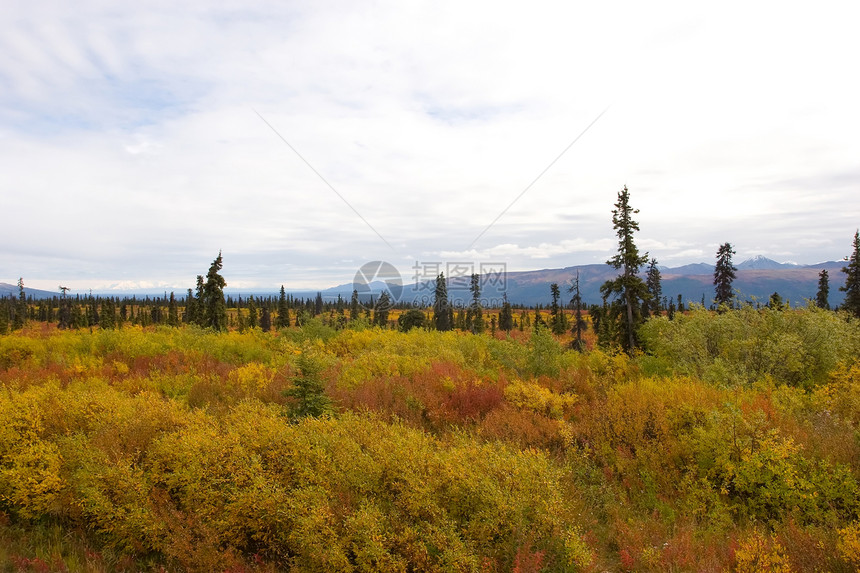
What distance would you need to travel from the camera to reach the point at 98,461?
6133 mm

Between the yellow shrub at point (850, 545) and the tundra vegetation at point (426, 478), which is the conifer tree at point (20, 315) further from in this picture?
the yellow shrub at point (850, 545)

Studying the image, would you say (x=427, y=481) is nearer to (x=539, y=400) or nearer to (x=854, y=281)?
(x=539, y=400)

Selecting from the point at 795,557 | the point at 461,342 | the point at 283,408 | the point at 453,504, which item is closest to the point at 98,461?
the point at 283,408

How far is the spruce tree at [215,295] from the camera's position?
36688 mm

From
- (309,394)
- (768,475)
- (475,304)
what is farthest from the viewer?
(475,304)

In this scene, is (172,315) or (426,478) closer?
(426,478)

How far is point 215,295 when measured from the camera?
37875 millimetres

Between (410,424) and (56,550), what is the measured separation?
637 centimetres

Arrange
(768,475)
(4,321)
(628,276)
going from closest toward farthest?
1. (768,475)
2. (628,276)
3. (4,321)

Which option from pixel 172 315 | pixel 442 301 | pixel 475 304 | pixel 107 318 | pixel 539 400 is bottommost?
pixel 539 400

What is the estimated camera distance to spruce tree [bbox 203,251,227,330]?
36.7 meters

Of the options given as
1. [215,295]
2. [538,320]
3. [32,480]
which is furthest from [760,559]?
[538,320]

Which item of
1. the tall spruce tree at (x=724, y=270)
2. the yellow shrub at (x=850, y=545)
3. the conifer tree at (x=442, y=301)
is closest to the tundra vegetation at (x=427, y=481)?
the yellow shrub at (x=850, y=545)

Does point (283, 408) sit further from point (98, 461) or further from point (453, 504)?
point (453, 504)
